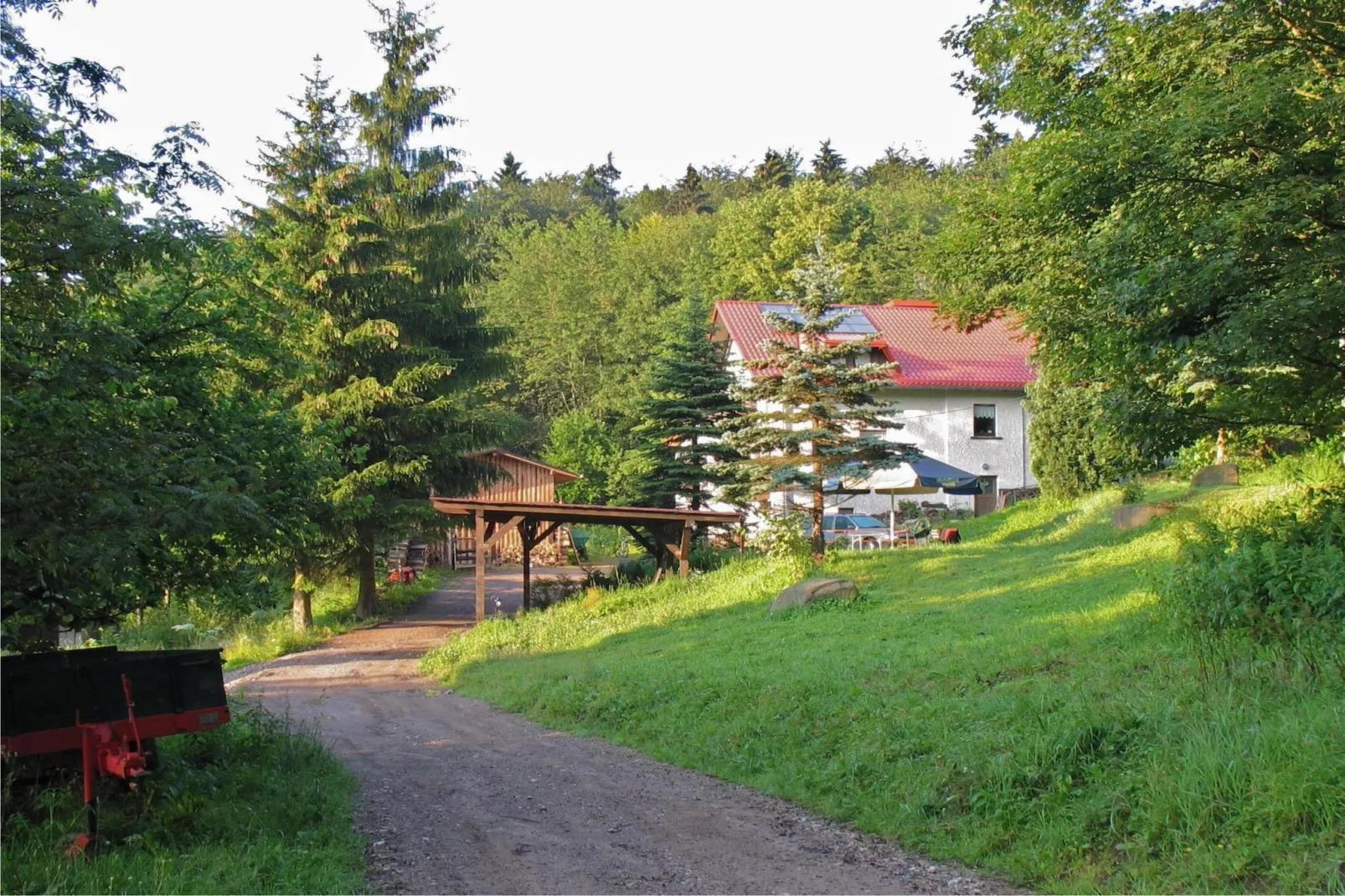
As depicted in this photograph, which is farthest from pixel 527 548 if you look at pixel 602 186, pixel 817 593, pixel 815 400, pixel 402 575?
pixel 602 186

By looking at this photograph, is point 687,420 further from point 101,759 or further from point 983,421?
point 101,759

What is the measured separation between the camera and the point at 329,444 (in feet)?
37.5

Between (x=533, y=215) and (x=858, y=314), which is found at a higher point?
(x=533, y=215)

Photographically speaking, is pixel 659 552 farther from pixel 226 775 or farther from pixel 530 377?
pixel 530 377

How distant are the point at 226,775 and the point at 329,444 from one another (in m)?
4.23

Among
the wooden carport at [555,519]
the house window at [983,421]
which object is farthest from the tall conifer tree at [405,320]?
the house window at [983,421]

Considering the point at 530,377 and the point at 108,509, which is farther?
the point at 530,377

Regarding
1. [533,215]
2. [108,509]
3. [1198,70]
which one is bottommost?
[108,509]

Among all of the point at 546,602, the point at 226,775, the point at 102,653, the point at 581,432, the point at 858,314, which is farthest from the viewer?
the point at 581,432

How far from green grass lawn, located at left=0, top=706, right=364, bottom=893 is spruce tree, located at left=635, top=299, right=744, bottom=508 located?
20578mm

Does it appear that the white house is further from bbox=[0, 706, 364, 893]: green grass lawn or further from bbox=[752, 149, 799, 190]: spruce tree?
bbox=[752, 149, 799, 190]: spruce tree

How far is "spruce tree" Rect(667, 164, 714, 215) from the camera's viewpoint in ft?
293

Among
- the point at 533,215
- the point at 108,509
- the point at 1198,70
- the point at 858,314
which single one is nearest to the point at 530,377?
the point at 858,314

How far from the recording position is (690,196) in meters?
90.9
